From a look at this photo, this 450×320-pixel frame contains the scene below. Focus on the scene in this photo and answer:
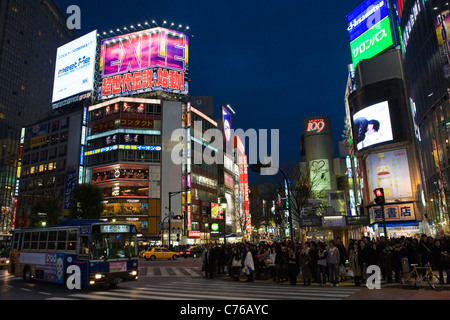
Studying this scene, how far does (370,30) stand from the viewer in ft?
149

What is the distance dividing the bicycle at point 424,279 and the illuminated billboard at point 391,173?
90.2 feet

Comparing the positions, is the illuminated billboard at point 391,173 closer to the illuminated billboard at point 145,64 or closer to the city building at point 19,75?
the illuminated billboard at point 145,64

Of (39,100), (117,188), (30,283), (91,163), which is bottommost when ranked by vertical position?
(30,283)

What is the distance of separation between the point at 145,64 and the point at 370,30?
43.1m

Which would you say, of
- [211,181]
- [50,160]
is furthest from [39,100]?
[211,181]

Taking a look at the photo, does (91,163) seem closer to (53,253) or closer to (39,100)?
(53,253)

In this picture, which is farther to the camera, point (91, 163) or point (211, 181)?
point (211, 181)

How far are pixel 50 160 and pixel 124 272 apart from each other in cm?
7276

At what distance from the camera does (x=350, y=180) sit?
64312 millimetres

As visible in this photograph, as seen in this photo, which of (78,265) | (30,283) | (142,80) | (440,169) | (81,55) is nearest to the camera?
(78,265)

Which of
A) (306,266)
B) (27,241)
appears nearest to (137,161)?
(27,241)

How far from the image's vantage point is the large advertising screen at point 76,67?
72.6 m

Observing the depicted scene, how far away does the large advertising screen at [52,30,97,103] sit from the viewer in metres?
72.6

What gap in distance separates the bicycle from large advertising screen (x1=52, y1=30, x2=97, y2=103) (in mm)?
71211
